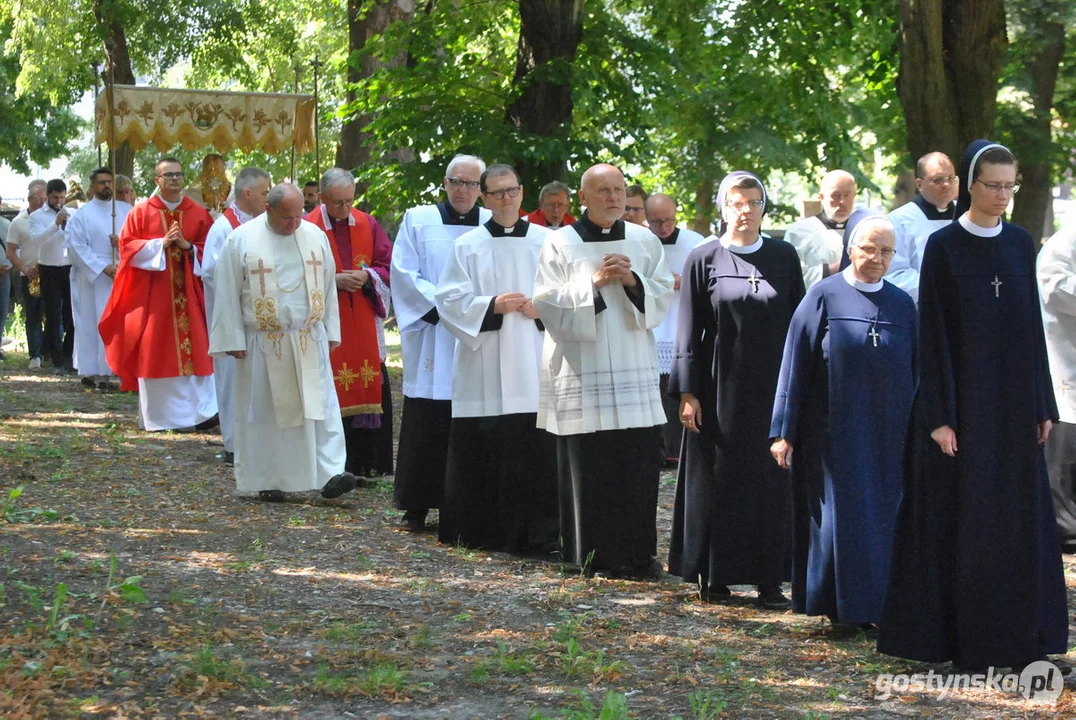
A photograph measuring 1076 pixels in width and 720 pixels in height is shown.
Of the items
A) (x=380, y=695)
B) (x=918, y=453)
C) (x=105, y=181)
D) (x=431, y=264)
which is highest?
(x=105, y=181)

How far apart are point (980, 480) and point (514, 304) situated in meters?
3.30

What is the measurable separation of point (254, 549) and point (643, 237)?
9.02 ft

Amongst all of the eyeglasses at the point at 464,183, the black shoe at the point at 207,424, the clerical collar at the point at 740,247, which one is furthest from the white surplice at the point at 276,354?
the black shoe at the point at 207,424

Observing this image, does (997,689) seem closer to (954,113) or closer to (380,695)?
(380,695)

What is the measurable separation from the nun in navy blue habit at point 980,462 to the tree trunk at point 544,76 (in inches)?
345

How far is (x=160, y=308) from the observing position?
14195 mm

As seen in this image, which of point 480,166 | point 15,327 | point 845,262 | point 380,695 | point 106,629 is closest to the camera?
point 380,695

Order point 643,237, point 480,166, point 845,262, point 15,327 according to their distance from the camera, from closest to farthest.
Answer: point 643,237
point 845,262
point 480,166
point 15,327

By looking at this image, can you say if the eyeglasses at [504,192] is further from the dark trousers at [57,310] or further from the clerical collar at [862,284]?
the dark trousers at [57,310]

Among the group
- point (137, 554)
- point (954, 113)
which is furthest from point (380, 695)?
point (954, 113)

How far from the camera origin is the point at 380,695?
593cm

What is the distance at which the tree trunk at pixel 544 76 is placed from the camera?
14875mm

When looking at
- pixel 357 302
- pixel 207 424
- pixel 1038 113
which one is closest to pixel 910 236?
pixel 357 302

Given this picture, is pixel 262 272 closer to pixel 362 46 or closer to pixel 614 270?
pixel 614 270
